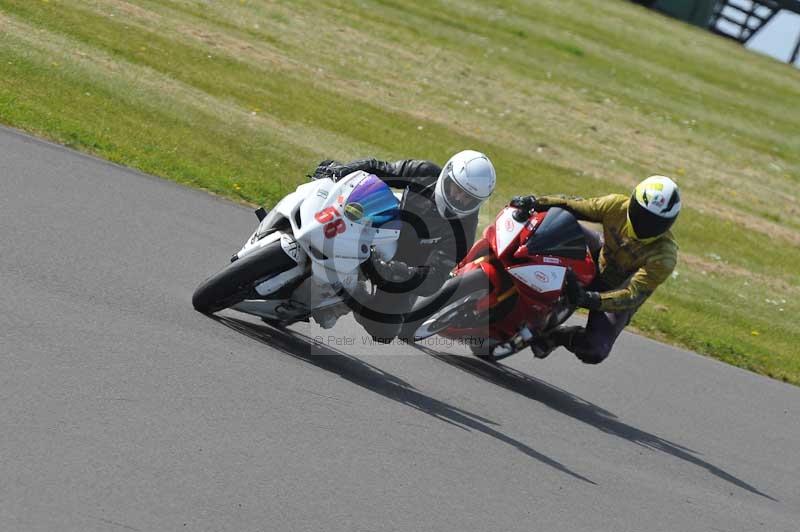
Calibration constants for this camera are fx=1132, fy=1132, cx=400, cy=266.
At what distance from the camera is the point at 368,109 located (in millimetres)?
17719

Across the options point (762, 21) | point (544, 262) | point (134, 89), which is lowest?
point (134, 89)

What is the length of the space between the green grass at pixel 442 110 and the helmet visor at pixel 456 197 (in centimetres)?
444

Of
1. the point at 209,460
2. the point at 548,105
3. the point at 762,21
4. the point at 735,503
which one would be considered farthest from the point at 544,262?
the point at 762,21

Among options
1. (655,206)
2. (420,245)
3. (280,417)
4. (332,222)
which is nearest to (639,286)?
(655,206)

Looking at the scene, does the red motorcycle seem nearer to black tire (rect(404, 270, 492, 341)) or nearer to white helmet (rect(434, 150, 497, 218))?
black tire (rect(404, 270, 492, 341))

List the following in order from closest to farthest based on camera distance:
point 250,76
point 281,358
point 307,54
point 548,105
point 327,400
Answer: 1. point 327,400
2. point 281,358
3. point 250,76
4. point 307,54
5. point 548,105

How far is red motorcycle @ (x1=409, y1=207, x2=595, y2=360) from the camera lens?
8062 mm

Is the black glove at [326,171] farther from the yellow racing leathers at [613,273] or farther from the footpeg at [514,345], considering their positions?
the footpeg at [514,345]

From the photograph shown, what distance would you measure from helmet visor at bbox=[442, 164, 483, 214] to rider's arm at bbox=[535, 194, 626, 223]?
1516mm

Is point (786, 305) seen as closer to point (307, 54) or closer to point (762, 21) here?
point (307, 54)

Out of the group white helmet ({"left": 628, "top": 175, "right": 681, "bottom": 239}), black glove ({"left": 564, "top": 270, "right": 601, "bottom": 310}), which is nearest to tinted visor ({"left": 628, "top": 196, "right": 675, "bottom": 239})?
white helmet ({"left": 628, "top": 175, "right": 681, "bottom": 239})

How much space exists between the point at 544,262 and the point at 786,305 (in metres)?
7.56

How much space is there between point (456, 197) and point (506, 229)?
117 cm

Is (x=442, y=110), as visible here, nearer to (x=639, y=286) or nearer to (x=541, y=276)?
(x=639, y=286)
